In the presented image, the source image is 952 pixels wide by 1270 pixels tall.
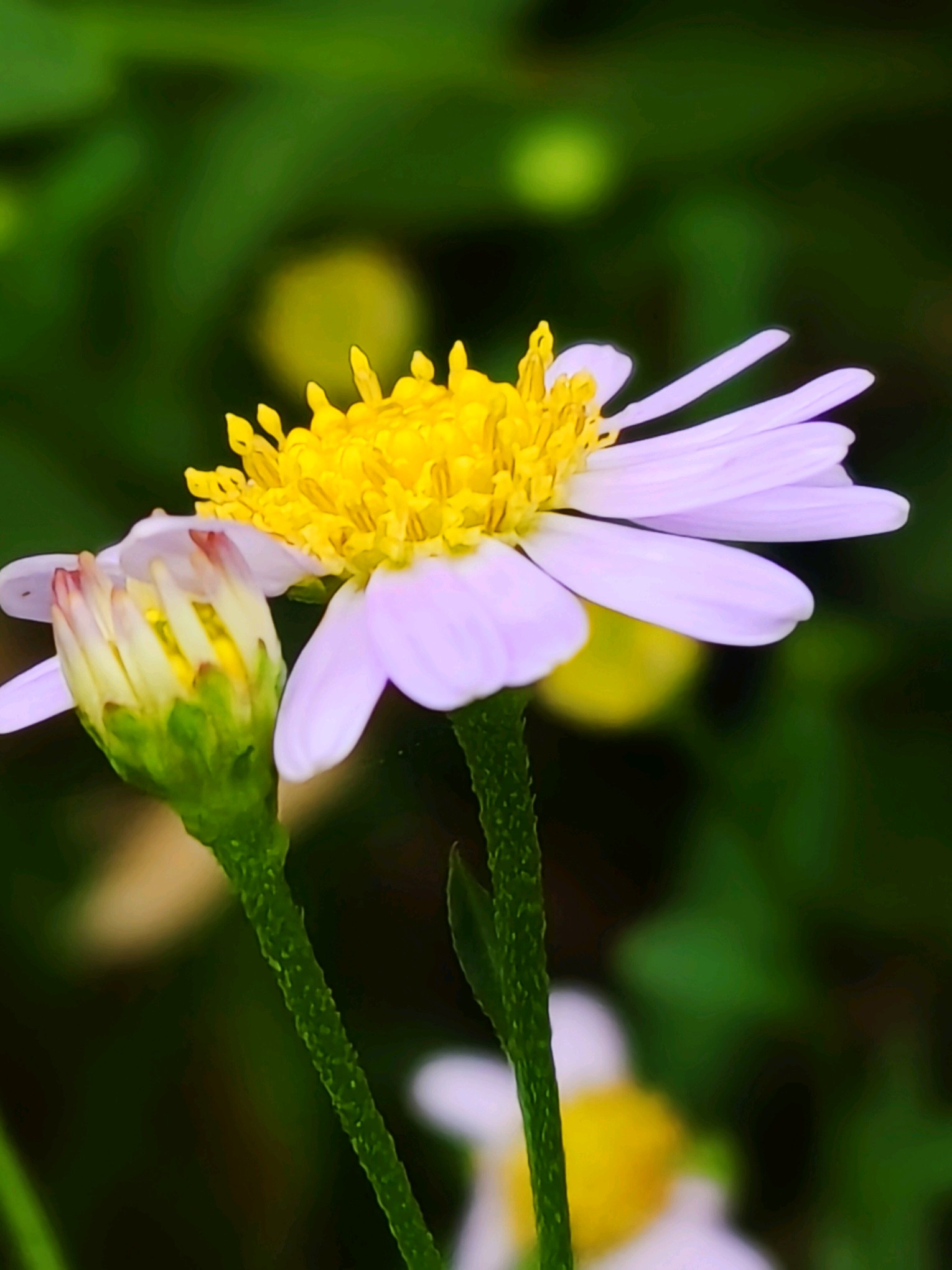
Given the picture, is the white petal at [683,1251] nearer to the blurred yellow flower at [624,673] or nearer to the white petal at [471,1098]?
the white petal at [471,1098]

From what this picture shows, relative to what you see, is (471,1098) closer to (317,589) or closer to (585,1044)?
(585,1044)

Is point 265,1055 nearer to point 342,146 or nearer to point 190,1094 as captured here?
point 190,1094

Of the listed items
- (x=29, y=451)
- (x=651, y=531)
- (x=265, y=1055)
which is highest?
(x=29, y=451)

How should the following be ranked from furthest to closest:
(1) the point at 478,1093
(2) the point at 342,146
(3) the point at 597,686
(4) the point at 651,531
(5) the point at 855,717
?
(2) the point at 342,146
(5) the point at 855,717
(3) the point at 597,686
(1) the point at 478,1093
(4) the point at 651,531

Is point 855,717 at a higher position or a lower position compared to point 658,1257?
higher

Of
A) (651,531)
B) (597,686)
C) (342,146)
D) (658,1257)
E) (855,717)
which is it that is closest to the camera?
(651,531)

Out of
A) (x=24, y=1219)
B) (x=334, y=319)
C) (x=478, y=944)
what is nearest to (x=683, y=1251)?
(x=24, y=1219)

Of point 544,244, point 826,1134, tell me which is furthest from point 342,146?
point 826,1134

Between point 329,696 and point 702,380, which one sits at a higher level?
point 702,380
